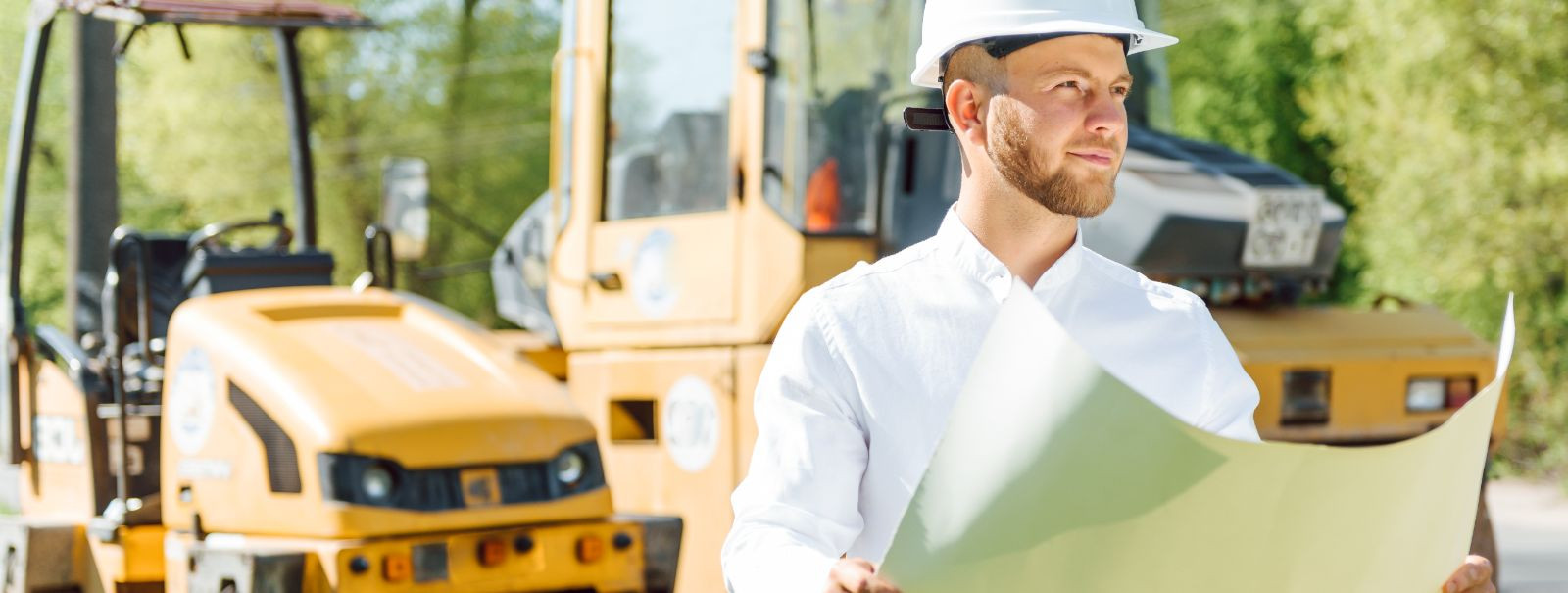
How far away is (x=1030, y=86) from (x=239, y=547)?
12.1 feet

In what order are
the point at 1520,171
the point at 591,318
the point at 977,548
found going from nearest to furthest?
1. the point at 977,548
2. the point at 591,318
3. the point at 1520,171

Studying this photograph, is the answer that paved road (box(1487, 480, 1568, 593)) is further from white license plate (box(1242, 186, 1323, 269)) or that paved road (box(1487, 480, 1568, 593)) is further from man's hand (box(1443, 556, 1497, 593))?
man's hand (box(1443, 556, 1497, 593))

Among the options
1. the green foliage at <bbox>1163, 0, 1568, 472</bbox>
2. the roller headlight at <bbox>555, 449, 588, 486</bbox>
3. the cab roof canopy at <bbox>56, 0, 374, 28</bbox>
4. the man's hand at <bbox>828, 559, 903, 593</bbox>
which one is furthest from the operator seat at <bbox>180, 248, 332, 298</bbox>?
the green foliage at <bbox>1163, 0, 1568, 472</bbox>

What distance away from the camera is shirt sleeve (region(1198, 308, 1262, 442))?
6.27 feet

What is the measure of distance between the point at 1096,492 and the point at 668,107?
533 centimetres

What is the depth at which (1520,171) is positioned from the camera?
1669 centimetres

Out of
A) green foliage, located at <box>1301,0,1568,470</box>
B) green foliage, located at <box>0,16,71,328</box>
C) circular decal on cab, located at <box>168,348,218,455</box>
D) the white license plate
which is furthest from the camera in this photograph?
green foliage, located at <box>0,16,71,328</box>

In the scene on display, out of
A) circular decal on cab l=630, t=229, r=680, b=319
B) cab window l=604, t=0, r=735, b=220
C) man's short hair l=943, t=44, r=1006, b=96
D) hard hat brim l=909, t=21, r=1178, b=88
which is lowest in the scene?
circular decal on cab l=630, t=229, r=680, b=319

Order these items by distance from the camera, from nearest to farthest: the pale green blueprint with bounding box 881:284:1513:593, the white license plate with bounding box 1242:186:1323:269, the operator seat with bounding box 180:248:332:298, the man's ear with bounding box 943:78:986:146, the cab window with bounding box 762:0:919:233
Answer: the pale green blueprint with bounding box 881:284:1513:593, the man's ear with bounding box 943:78:986:146, the cab window with bounding box 762:0:919:233, the operator seat with bounding box 180:248:332:298, the white license plate with bounding box 1242:186:1323:269

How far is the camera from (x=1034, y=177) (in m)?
1.87

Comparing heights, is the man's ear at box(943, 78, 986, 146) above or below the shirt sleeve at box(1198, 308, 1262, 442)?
above

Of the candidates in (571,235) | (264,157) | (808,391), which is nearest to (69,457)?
(571,235)

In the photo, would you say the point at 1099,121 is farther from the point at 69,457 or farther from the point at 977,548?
the point at 69,457

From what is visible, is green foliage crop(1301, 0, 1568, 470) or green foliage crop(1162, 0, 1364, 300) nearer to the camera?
green foliage crop(1301, 0, 1568, 470)
